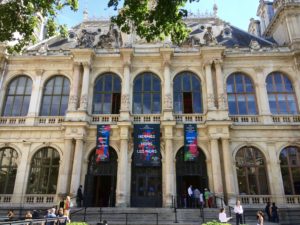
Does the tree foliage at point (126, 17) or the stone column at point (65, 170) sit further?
the stone column at point (65, 170)

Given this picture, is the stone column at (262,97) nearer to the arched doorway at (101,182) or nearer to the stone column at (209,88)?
the stone column at (209,88)

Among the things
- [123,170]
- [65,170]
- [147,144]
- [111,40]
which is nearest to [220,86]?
[147,144]

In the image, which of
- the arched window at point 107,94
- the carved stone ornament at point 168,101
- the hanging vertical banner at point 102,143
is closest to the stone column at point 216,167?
the carved stone ornament at point 168,101

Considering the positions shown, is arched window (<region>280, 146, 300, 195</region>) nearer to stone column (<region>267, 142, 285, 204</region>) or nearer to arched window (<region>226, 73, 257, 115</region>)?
stone column (<region>267, 142, 285, 204</region>)

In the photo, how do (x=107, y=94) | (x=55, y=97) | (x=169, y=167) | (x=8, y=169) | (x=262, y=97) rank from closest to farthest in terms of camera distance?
1. (x=169, y=167)
2. (x=8, y=169)
3. (x=262, y=97)
4. (x=107, y=94)
5. (x=55, y=97)

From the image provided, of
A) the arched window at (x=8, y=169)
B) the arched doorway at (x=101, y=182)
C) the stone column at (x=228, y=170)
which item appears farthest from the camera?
the arched window at (x=8, y=169)

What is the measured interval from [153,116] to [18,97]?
11.6 m

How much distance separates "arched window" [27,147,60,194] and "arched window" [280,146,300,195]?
16.8 meters

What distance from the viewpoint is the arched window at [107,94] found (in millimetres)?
22172

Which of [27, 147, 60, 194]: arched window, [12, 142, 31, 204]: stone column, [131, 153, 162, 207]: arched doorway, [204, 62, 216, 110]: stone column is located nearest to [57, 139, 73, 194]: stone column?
[27, 147, 60, 194]: arched window

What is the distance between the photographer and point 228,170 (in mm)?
18969

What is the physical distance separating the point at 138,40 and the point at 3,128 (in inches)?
526

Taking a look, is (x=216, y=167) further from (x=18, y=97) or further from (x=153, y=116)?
(x=18, y=97)

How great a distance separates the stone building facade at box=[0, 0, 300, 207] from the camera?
64.1 ft
